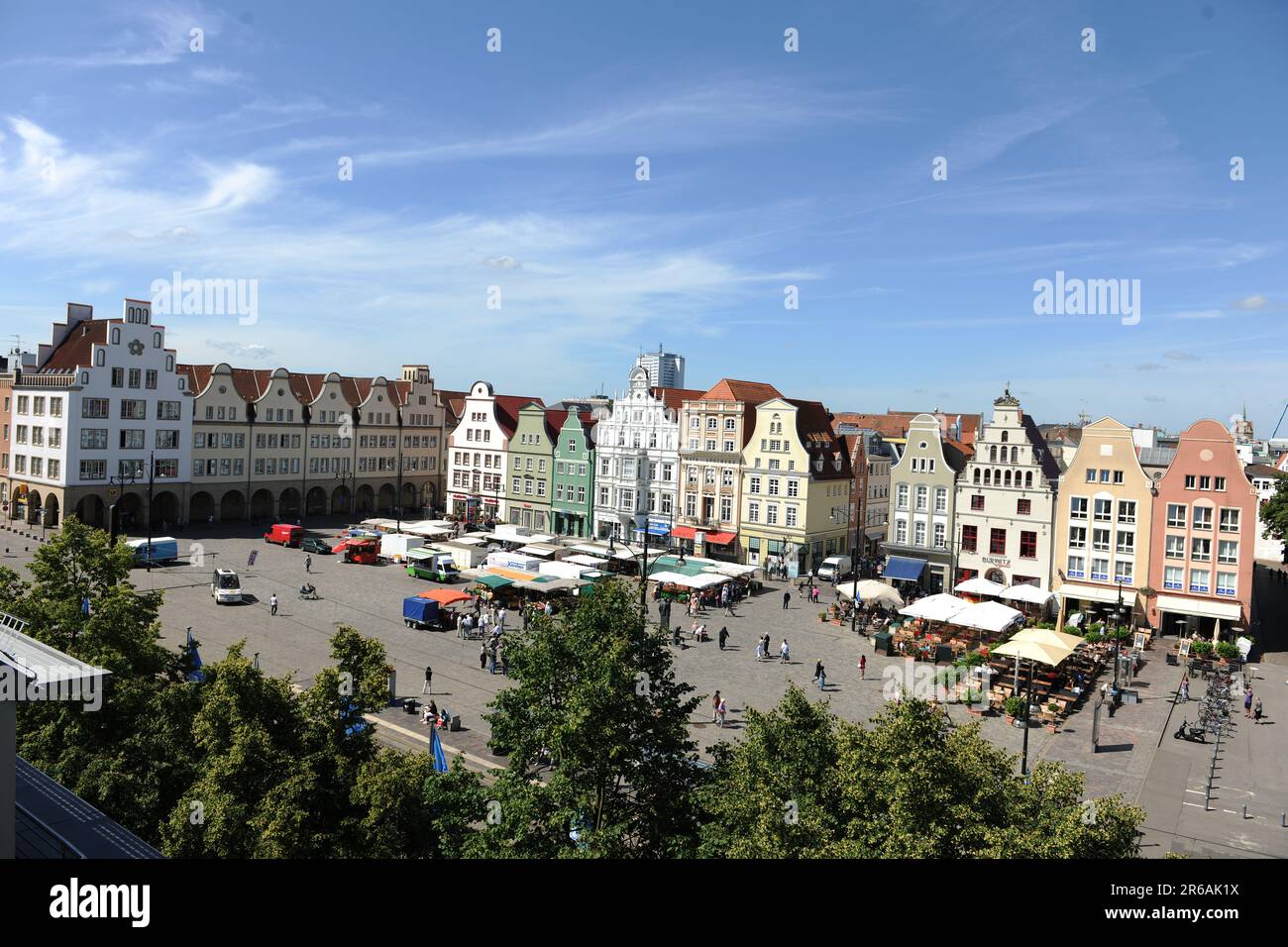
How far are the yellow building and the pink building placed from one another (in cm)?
2124

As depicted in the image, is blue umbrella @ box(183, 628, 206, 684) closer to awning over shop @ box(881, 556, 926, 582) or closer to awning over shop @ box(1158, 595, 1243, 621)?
awning over shop @ box(881, 556, 926, 582)

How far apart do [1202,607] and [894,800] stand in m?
40.8

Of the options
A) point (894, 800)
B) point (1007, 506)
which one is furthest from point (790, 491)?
point (894, 800)

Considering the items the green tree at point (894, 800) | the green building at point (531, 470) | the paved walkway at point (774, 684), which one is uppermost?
the green building at point (531, 470)

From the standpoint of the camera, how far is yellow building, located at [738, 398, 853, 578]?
61812 mm

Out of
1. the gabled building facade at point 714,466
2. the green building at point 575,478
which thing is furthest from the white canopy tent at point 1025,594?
the green building at point 575,478

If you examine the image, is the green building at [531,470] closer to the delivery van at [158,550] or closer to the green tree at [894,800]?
the delivery van at [158,550]

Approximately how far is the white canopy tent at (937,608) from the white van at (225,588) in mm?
32285

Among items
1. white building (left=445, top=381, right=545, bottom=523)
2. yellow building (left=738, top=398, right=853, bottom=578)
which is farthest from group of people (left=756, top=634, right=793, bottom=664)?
white building (left=445, top=381, right=545, bottom=523)

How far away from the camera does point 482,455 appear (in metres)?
79.7

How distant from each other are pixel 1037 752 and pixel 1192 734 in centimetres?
640

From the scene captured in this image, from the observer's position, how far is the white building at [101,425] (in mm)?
63031

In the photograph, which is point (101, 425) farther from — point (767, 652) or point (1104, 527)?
point (1104, 527)
